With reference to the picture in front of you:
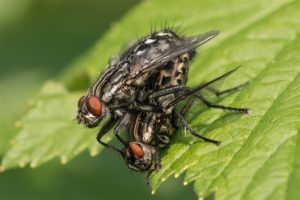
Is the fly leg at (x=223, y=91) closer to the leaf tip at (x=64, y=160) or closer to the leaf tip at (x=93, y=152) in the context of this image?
the leaf tip at (x=93, y=152)

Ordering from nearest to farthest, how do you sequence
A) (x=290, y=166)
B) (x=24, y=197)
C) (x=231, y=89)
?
1. (x=290, y=166)
2. (x=231, y=89)
3. (x=24, y=197)

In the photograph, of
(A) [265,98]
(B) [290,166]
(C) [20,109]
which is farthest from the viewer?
(C) [20,109]

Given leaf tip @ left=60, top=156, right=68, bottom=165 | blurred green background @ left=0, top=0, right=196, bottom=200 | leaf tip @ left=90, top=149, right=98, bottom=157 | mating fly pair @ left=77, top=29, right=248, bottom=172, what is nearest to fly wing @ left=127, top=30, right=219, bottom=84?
mating fly pair @ left=77, top=29, right=248, bottom=172

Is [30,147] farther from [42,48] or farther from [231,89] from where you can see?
[42,48]

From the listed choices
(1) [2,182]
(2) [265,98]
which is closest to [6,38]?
(1) [2,182]

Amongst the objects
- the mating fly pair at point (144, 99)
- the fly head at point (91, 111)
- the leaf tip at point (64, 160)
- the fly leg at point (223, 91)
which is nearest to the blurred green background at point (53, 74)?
the leaf tip at point (64, 160)

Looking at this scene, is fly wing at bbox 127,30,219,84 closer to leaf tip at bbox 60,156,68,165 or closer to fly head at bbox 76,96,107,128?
fly head at bbox 76,96,107,128

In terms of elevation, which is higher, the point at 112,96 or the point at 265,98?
the point at 112,96
